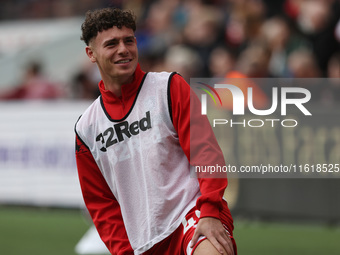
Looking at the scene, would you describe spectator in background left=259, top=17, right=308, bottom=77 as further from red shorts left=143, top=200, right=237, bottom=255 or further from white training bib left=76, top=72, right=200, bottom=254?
red shorts left=143, top=200, right=237, bottom=255

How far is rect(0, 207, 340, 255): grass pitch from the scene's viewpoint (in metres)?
7.89

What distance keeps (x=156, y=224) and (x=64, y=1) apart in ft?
45.6

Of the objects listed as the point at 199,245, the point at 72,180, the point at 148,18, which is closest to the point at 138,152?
the point at 199,245

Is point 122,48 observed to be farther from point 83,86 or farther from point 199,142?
point 83,86

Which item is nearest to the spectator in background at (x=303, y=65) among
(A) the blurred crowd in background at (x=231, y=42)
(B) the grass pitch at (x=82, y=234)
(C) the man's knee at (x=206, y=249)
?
(A) the blurred crowd in background at (x=231, y=42)

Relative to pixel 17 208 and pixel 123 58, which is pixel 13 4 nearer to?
pixel 17 208

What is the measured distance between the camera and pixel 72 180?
1084 centimetres

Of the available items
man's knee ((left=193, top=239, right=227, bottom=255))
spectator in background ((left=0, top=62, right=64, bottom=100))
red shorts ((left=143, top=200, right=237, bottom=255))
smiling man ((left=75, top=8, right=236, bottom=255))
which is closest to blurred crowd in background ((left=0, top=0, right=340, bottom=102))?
spectator in background ((left=0, top=62, right=64, bottom=100))

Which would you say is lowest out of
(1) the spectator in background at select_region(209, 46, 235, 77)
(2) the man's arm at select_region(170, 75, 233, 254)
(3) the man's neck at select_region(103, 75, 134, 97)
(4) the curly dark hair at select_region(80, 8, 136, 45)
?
(1) the spectator in background at select_region(209, 46, 235, 77)

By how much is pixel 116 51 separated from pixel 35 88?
885 centimetres

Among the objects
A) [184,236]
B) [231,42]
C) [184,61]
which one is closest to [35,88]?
[184,61]

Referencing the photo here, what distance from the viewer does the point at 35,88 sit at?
12.8m

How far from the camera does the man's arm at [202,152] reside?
12.7ft

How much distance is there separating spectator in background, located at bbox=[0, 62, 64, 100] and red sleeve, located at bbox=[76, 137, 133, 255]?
821cm
